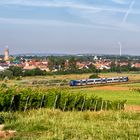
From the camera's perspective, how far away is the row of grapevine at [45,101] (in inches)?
1353

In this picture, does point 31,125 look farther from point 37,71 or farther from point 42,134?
point 37,71

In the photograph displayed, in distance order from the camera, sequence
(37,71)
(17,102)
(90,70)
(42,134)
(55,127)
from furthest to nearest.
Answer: (90,70) → (37,71) → (17,102) → (55,127) → (42,134)

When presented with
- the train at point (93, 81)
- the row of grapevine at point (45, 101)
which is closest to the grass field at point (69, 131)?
the row of grapevine at point (45, 101)

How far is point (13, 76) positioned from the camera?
14838 centimetres

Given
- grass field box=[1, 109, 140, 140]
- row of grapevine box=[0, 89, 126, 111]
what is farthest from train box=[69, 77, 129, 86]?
grass field box=[1, 109, 140, 140]

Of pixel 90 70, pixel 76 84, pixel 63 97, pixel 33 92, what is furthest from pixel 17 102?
pixel 90 70

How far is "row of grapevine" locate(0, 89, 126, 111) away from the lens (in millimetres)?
34375

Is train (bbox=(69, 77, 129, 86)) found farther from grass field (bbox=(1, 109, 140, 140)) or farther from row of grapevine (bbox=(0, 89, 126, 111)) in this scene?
grass field (bbox=(1, 109, 140, 140))

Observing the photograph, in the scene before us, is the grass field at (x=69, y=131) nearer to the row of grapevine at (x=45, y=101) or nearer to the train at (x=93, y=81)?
the row of grapevine at (x=45, y=101)

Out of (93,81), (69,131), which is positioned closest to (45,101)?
(69,131)

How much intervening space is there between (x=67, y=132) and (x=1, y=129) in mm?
2631

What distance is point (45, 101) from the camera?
3806 centimetres

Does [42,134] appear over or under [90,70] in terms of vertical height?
over

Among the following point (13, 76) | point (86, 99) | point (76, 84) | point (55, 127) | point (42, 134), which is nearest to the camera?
point (42, 134)
